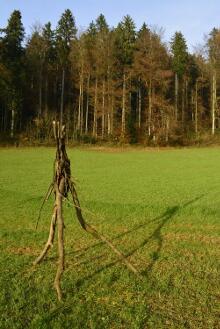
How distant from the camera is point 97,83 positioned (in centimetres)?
6500

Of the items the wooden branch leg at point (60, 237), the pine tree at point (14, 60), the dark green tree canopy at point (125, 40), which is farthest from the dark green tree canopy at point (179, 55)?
the wooden branch leg at point (60, 237)

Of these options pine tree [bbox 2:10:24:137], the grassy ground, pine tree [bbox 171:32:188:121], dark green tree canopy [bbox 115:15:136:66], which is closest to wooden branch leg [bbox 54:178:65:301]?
the grassy ground

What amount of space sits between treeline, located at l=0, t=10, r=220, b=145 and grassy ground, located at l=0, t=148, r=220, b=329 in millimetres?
41892

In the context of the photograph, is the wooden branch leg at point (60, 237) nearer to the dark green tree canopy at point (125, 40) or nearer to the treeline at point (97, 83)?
the treeline at point (97, 83)

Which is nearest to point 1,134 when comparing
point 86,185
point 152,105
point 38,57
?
point 38,57

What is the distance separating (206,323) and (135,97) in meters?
69.6

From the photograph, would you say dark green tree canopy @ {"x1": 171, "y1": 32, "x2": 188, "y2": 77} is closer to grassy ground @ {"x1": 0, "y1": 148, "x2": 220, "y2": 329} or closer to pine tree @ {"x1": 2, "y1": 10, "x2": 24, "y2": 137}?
pine tree @ {"x1": 2, "y1": 10, "x2": 24, "y2": 137}

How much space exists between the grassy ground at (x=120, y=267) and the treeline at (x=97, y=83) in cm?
4189

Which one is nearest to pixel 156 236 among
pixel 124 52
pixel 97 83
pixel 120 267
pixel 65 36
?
pixel 120 267

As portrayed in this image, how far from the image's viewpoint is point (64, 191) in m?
6.85

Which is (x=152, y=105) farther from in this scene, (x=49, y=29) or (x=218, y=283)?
(x=218, y=283)

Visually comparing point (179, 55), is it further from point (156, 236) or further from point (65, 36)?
point (156, 236)

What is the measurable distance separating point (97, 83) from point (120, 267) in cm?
5861

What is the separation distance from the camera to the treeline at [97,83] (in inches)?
2329
